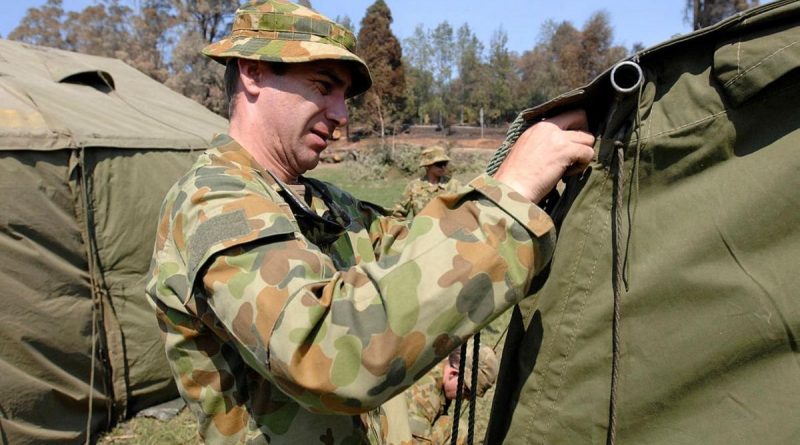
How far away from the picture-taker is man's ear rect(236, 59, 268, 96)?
1.74 meters

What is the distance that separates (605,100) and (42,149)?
3.79 metres

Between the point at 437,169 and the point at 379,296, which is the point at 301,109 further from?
the point at 437,169

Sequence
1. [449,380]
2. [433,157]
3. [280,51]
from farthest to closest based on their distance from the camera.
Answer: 1. [433,157]
2. [449,380]
3. [280,51]

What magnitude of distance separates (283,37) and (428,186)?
23.5ft

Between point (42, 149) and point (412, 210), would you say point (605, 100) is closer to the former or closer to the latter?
point (42, 149)

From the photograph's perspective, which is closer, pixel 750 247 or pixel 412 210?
pixel 750 247

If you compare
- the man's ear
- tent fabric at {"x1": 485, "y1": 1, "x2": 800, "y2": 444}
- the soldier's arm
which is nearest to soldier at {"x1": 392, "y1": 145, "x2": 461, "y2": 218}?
the man's ear

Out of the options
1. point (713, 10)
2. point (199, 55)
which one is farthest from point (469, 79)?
point (713, 10)

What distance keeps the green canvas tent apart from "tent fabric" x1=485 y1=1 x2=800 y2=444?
140 inches

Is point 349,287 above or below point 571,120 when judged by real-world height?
below

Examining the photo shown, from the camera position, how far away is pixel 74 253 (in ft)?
13.9

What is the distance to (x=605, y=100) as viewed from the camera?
135 cm

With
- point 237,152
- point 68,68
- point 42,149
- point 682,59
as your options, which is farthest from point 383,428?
point 68,68

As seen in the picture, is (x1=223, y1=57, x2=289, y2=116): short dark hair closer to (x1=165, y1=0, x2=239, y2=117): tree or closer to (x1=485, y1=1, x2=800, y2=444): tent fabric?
(x1=485, y1=1, x2=800, y2=444): tent fabric
